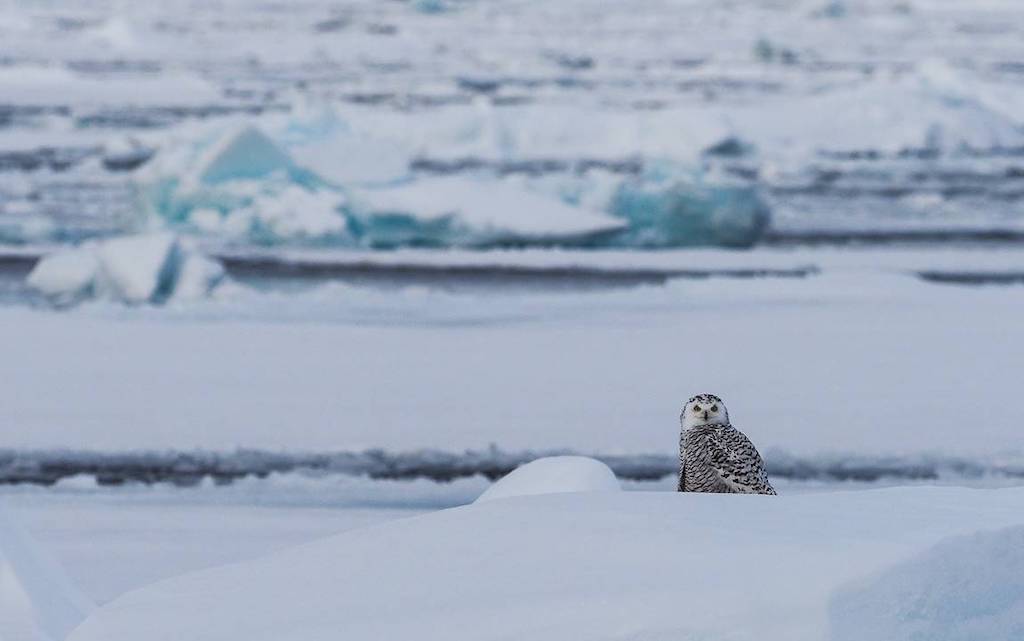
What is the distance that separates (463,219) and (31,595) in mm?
5757

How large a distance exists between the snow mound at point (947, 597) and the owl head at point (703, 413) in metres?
1.15

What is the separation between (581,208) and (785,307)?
2128mm

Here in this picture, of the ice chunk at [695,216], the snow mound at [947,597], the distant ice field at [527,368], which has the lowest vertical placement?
the snow mound at [947,597]

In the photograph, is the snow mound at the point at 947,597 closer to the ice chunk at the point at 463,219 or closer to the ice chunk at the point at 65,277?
the ice chunk at the point at 65,277

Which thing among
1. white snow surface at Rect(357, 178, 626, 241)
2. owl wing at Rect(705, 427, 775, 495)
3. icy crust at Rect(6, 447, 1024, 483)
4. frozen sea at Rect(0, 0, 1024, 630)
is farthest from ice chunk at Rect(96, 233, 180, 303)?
owl wing at Rect(705, 427, 775, 495)

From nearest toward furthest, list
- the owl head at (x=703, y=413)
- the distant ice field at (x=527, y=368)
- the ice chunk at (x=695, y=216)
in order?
1. the owl head at (x=703, y=413)
2. the distant ice field at (x=527, y=368)
3. the ice chunk at (x=695, y=216)

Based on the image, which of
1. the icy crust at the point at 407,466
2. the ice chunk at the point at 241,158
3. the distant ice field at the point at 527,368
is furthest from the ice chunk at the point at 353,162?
the icy crust at the point at 407,466

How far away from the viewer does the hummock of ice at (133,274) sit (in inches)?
257

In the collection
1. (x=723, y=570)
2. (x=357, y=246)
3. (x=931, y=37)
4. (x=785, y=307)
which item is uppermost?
(x=931, y=37)

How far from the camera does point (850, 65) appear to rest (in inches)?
716

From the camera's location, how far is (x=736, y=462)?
2939 millimetres

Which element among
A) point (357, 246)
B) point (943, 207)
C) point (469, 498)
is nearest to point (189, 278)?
point (357, 246)

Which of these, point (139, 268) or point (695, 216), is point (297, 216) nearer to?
point (139, 268)

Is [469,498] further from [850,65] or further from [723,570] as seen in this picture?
[850,65]
